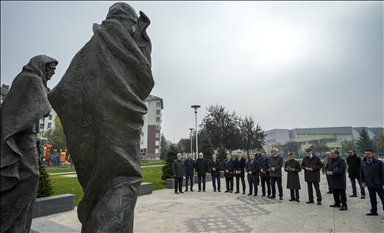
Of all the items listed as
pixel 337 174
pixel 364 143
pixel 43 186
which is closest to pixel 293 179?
pixel 337 174

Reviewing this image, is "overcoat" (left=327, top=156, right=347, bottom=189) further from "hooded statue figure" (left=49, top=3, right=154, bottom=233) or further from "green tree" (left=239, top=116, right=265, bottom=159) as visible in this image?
"green tree" (left=239, top=116, right=265, bottom=159)

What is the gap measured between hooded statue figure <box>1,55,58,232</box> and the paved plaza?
2027mm

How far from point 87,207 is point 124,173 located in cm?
47

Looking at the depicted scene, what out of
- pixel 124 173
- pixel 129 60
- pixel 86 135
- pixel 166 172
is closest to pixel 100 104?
pixel 86 135

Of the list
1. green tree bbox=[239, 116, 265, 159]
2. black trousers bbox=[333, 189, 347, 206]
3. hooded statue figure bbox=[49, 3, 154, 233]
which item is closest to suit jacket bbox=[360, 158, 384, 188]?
black trousers bbox=[333, 189, 347, 206]

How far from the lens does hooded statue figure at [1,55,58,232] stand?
2547mm

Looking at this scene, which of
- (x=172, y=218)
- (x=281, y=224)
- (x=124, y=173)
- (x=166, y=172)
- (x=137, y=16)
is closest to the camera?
(x=124, y=173)

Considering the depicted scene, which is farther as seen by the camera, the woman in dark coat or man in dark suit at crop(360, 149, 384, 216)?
the woman in dark coat

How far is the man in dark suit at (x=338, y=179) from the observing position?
26.9 feet

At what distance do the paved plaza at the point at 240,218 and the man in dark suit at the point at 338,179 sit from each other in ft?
1.21

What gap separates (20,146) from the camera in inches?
110

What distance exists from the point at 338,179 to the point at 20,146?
29.8 ft

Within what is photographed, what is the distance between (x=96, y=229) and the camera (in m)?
1.86

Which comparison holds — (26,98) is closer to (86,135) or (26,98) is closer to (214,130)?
(86,135)
